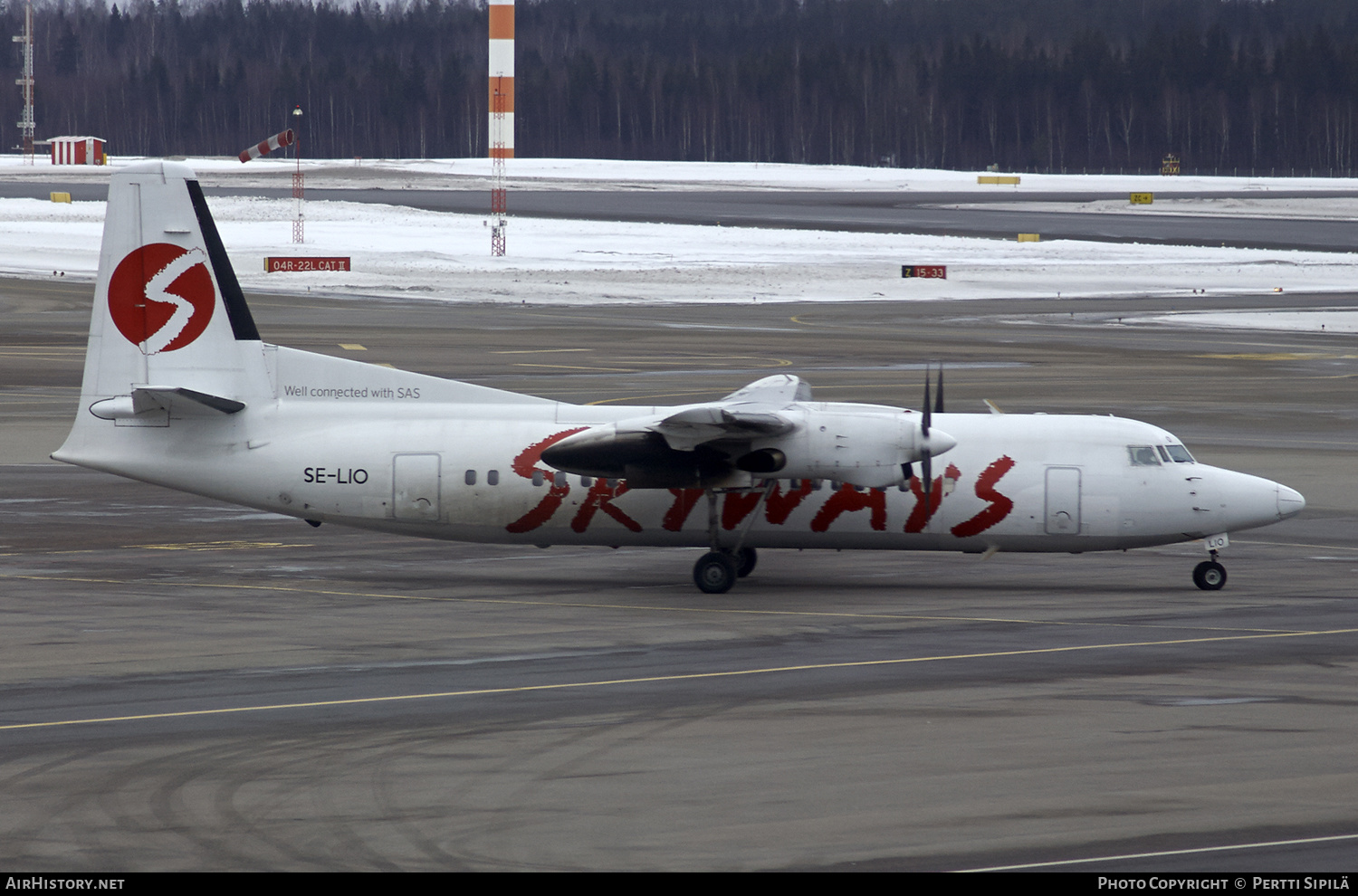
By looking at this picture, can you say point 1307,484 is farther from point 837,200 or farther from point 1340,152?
point 1340,152

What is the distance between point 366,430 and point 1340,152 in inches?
7597

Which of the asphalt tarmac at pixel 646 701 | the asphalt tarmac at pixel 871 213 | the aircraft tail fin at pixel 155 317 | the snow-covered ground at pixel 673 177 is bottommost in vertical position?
the asphalt tarmac at pixel 646 701

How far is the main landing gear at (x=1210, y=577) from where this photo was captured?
23000 mm

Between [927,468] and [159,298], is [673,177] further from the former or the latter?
[927,468]

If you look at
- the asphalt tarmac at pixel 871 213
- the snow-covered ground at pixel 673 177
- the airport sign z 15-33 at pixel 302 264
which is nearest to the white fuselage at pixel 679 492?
the airport sign z 15-33 at pixel 302 264

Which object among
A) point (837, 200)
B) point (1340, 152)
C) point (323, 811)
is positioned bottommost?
point (323, 811)

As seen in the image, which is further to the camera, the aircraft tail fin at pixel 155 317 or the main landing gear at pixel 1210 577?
the aircraft tail fin at pixel 155 317

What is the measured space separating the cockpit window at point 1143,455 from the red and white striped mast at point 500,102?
65.8m

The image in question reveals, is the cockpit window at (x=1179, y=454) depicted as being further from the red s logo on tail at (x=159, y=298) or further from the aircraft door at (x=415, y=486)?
the red s logo on tail at (x=159, y=298)

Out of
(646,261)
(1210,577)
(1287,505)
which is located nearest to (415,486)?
(1210,577)

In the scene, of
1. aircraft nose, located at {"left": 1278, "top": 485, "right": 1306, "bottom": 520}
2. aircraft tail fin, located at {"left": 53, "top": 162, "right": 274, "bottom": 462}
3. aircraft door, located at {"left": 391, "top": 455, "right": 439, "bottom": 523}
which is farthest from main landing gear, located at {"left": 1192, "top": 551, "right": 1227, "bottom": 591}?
aircraft tail fin, located at {"left": 53, "top": 162, "right": 274, "bottom": 462}

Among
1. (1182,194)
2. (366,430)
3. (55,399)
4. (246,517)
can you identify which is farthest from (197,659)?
(1182,194)

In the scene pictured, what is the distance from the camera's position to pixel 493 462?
23.2 meters

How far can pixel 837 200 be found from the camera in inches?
5448
